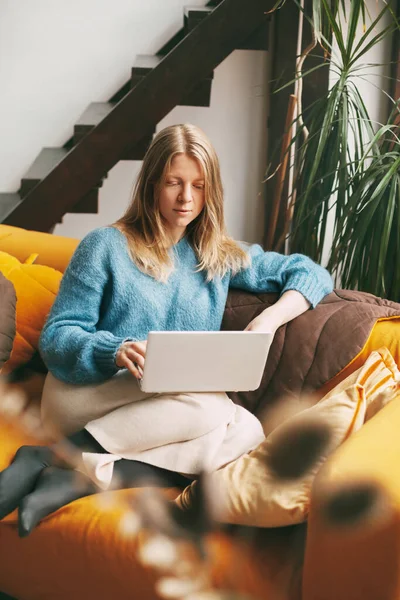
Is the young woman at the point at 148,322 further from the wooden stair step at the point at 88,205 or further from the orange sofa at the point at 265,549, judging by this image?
the wooden stair step at the point at 88,205

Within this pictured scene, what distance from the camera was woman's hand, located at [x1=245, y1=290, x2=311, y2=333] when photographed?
1.70 meters

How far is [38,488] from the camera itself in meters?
1.49

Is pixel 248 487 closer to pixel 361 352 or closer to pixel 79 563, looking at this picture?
pixel 79 563

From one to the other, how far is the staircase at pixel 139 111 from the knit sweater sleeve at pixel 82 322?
1.27 metres

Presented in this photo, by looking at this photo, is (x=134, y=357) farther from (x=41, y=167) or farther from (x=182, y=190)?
(x=41, y=167)

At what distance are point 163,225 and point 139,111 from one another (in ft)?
4.00

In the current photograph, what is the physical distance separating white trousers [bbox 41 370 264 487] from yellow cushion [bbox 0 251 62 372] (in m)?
0.48

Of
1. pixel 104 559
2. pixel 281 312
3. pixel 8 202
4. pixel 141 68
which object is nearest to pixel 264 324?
pixel 281 312

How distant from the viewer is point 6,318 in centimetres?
191

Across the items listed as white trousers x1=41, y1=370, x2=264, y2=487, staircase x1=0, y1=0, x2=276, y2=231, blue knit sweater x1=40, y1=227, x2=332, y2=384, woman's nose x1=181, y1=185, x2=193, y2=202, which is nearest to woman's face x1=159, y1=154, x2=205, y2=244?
woman's nose x1=181, y1=185, x2=193, y2=202

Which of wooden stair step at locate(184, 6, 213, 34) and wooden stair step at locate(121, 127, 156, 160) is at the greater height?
wooden stair step at locate(184, 6, 213, 34)

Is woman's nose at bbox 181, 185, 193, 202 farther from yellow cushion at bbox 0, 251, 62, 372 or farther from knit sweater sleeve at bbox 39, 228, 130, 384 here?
yellow cushion at bbox 0, 251, 62, 372

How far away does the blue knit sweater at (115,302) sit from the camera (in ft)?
5.49

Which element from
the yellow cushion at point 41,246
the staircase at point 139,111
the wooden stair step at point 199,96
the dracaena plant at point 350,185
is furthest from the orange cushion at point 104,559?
the wooden stair step at point 199,96
